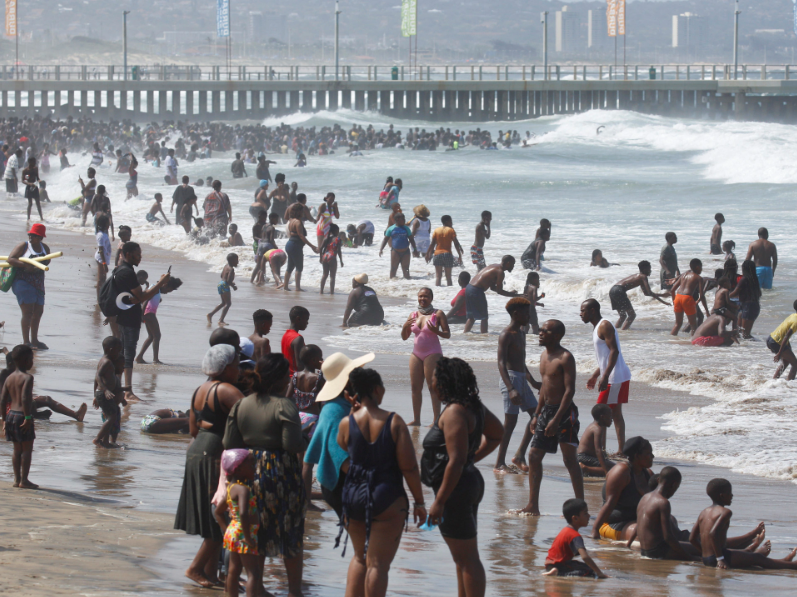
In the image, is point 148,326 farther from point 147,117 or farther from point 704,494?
point 147,117

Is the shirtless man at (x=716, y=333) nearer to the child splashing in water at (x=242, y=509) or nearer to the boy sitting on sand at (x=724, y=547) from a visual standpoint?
the boy sitting on sand at (x=724, y=547)

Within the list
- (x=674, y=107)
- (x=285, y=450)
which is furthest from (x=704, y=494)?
(x=674, y=107)

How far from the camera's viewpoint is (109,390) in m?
7.28

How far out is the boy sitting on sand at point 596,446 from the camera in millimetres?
7215

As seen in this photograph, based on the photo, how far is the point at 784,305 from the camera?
1705cm

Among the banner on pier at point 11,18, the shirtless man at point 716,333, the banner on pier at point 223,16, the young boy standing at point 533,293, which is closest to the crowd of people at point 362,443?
the shirtless man at point 716,333

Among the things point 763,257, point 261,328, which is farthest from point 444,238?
point 261,328

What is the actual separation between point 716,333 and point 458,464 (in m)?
10.1

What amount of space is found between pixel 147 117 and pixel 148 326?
205 ft

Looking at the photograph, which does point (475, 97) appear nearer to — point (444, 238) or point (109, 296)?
point (444, 238)

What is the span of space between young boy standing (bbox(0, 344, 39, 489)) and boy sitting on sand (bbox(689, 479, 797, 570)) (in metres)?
3.80

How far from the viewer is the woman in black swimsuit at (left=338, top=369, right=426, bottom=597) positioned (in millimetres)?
4105

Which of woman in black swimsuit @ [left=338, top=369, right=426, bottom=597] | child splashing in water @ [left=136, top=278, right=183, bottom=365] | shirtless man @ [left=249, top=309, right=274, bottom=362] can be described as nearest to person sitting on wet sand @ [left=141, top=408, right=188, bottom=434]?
shirtless man @ [left=249, top=309, right=274, bottom=362]

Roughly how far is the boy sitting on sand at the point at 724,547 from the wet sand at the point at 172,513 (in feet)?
0.24
